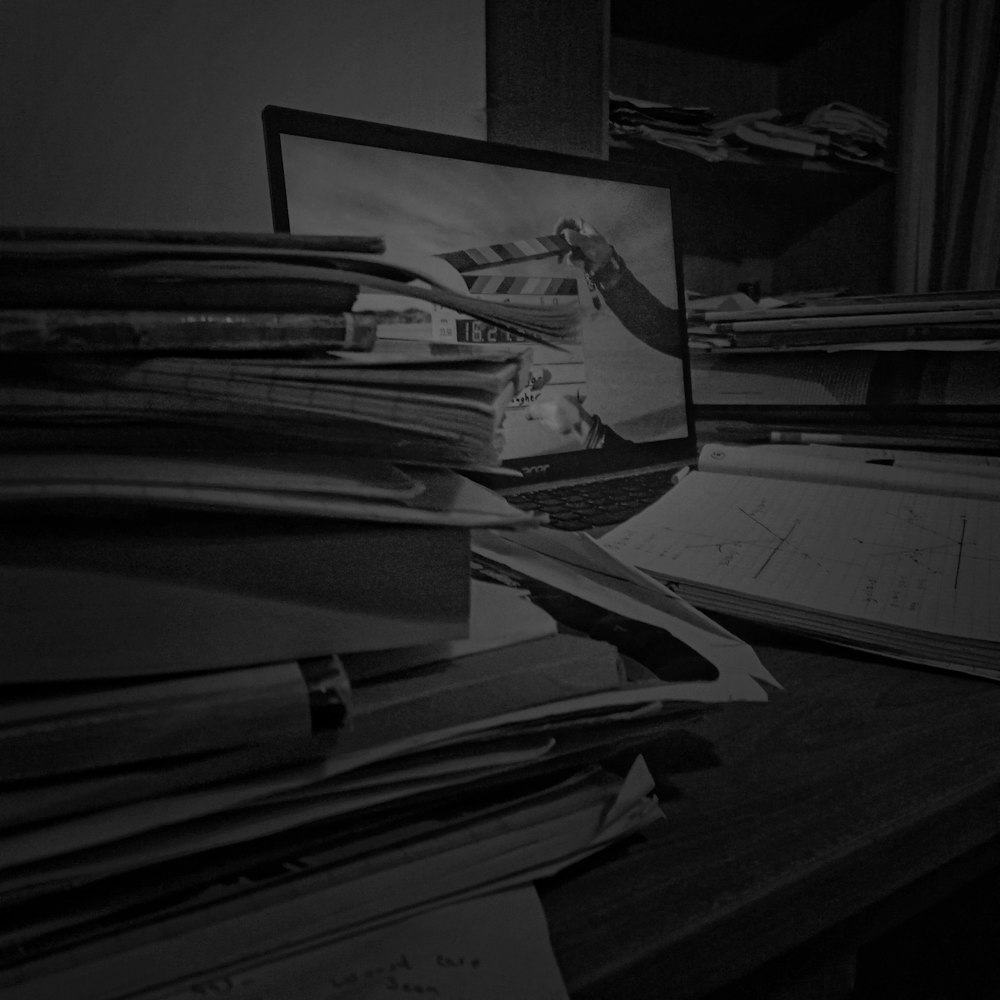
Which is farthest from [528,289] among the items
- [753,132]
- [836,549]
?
[753,132]

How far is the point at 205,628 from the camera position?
22 cm

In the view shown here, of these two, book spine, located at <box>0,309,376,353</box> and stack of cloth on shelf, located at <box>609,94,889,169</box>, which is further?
stack of cloth on shelf, located at <box>609,94,889,169</box>

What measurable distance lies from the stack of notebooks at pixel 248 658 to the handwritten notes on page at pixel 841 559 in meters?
0.20

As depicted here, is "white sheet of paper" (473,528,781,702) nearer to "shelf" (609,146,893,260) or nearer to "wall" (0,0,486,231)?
"wall" (0,0,486,231)

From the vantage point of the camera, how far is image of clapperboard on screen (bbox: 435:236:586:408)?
744mm

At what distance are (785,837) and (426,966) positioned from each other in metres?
0.14

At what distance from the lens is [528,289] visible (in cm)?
79

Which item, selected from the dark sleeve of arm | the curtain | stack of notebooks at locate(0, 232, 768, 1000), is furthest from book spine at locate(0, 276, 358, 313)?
the curtain

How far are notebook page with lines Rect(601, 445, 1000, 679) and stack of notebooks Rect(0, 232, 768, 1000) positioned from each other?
0.67ft

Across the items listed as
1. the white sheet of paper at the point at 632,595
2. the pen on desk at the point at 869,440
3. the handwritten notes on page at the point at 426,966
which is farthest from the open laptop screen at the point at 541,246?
the handwritten notes on page at the point at 426,966

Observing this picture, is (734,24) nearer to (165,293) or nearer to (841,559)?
(841,559)

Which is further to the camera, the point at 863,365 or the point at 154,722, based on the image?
the point at 863,365

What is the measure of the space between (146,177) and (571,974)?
1.12 m

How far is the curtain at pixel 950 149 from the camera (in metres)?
1.45
